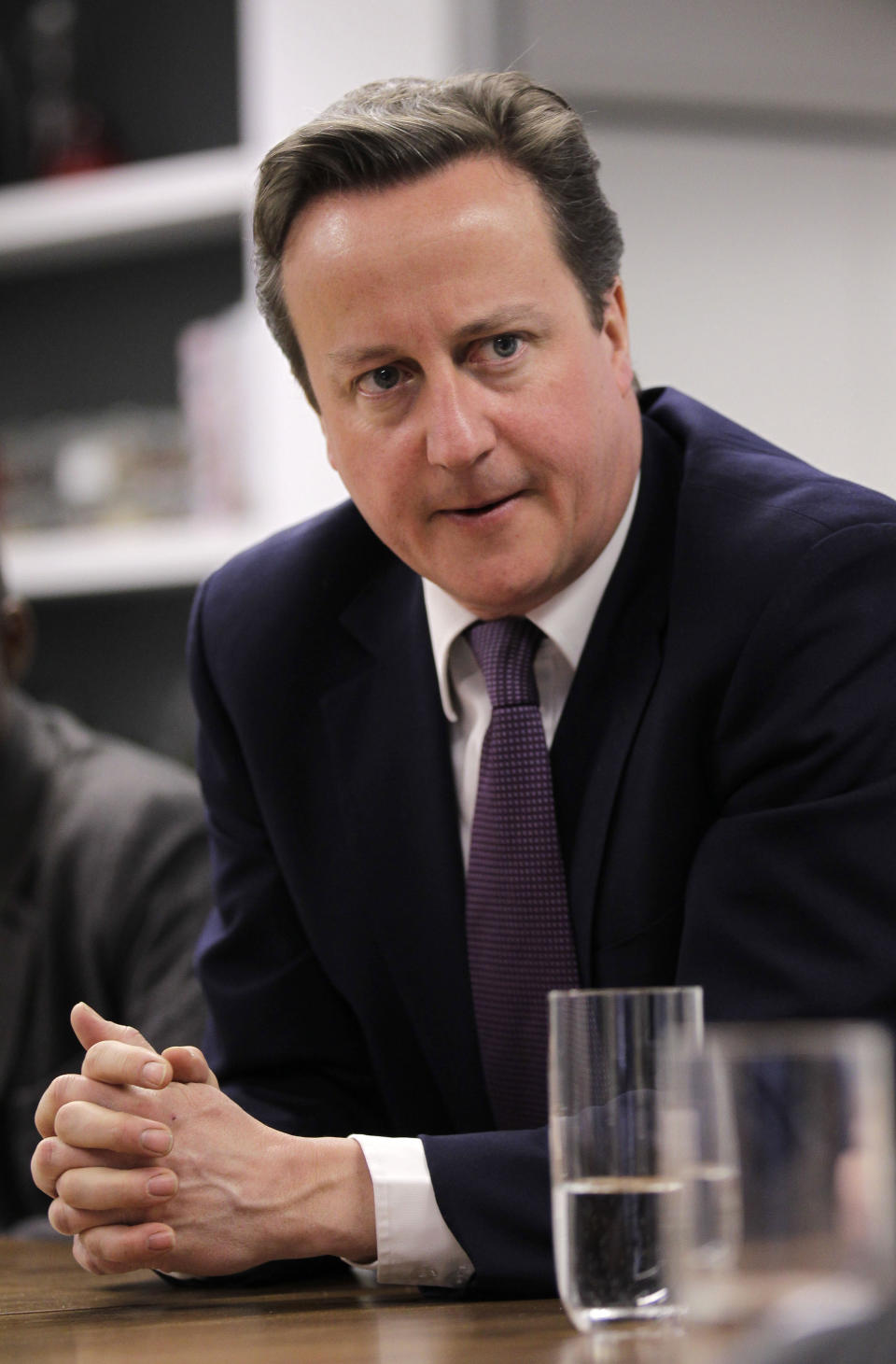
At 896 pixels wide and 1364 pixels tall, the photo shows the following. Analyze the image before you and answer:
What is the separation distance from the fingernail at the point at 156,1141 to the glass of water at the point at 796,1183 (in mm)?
561

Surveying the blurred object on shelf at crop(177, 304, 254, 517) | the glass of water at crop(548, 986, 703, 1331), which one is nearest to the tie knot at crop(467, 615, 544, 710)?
the glass of water at crop(548, 986, 703, 1331)

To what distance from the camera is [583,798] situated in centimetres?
140

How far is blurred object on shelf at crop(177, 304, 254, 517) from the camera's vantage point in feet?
9.09

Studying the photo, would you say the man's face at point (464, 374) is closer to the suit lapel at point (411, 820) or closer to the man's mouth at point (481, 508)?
the man's mouth at point (481, 508)

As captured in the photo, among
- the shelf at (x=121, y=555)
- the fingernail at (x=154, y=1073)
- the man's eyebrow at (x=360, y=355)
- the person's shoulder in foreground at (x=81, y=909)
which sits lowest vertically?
the person's shoulder in foreground at (x=81, y=909)

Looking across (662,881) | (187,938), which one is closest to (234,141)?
(187,938)

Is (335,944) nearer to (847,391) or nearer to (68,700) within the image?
(847,391)

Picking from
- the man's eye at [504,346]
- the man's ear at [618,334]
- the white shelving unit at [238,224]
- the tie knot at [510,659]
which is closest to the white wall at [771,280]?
the white shelving unit at [238,224]

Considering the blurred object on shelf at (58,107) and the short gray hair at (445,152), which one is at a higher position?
the blurred object on shelf at (58,107)

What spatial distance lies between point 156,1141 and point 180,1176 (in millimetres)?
44

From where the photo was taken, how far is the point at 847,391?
232 cm

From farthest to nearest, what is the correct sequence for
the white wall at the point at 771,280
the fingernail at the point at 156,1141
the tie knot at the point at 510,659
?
the white wall at the point at 771,280 < the tie knot at the point at 510,659 < the fingernail at the point at 156,1141

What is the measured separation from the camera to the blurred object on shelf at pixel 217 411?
277 cm

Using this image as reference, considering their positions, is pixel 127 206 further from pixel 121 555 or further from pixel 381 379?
pixel 381 379
